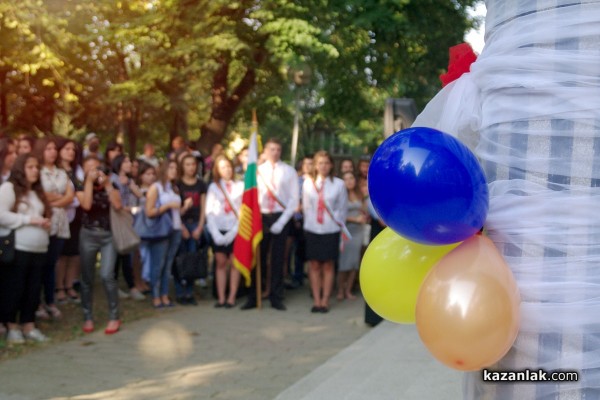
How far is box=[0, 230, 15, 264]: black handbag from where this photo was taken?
662 cm

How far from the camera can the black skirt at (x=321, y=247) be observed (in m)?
9.30

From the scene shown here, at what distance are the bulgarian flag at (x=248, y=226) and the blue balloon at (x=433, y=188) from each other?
7.12 metres

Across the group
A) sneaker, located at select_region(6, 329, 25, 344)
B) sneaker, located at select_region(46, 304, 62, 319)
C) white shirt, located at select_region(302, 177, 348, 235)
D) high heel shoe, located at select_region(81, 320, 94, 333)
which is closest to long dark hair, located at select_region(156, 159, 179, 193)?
white shirt, located at select_region(302, 177, 348, 235)

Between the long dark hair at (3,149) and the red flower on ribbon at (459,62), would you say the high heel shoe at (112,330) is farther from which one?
the red flower on ribbon at (459,62)

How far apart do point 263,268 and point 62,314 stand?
276 centimetres

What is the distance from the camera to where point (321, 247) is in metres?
9.30

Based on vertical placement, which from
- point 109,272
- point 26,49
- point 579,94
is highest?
point 26,49

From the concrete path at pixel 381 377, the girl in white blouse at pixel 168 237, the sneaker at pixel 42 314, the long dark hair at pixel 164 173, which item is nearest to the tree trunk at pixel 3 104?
the long dark hair at pixel 164 173

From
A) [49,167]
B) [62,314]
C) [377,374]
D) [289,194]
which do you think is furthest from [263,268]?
[377,374]

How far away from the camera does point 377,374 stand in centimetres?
551

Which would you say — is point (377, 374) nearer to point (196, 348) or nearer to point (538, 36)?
point (196, 348)

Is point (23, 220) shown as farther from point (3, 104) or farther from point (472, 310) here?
point (3, 104)

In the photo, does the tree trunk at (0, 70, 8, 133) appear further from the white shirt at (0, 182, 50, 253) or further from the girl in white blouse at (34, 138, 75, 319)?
the white shirt at (0, 182, 50, 253)

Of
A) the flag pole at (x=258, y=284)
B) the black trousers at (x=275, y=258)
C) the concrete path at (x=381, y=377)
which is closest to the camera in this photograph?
the concrete path at (x=381, y=377)
